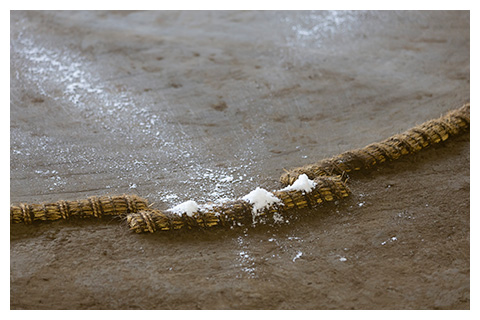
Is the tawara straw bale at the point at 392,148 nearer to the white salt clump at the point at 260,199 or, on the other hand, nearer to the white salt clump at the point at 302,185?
the white salt clump at the point at 302,185

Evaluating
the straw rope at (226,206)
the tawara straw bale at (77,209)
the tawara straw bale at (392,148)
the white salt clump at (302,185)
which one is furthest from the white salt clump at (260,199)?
the tawara straw bale at (77,209)

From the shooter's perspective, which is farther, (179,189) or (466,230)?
(179,189)

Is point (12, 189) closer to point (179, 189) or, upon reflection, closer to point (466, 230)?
point (179, 189)

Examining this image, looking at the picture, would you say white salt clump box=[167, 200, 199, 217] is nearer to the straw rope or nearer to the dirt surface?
the straw rope

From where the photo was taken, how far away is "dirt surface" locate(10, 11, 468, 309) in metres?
2.94

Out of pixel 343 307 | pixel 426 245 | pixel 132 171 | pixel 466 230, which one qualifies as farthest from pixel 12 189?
pixel 466 230

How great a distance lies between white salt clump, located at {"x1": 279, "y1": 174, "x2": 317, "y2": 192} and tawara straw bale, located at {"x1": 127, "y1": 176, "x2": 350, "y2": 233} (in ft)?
0.08

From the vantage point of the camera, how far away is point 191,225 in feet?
10.8

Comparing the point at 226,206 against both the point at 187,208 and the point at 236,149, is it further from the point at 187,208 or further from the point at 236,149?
the point at 236,149

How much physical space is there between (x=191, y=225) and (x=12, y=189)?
1347 mm

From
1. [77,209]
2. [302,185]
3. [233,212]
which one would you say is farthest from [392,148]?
[77,209]

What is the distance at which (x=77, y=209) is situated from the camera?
3.36 meters

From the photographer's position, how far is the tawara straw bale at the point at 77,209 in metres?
3.30

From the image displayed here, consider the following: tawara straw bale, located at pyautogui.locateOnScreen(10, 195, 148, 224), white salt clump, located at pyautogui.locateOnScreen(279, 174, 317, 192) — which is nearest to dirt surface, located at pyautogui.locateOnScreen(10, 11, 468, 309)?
tawara straw bale, located at pyautogui.locateOnScreen(10, 195, 148, 224)
